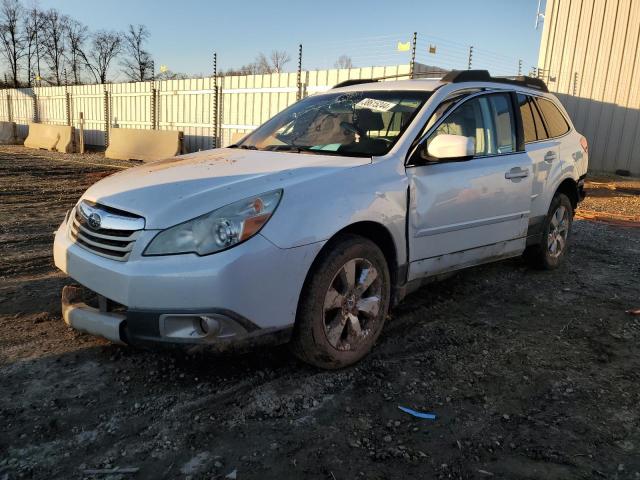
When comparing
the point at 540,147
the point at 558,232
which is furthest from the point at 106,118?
the point at 540,147

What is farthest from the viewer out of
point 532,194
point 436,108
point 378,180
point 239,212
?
point 532,194

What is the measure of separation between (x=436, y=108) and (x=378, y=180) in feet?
3.04

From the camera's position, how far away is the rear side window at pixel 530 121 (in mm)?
4542

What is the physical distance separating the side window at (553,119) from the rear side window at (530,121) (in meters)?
0.15

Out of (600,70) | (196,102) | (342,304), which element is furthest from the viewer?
(196,102)

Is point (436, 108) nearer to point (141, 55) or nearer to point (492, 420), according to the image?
point (492, 420)

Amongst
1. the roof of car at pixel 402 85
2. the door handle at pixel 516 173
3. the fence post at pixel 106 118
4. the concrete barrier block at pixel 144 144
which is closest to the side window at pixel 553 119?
the door handle at pixel 516 173

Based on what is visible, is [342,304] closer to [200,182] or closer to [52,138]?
[200,182]

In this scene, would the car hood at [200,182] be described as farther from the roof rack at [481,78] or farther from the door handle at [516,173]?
the door handle at [516,173]

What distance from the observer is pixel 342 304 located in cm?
297

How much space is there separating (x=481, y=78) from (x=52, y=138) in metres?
22.7

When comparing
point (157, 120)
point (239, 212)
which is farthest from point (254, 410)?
point (157, 120)

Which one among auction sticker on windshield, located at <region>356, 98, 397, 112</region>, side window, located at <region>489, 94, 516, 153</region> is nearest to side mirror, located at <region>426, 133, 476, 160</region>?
auction sticker on windshield, located at <region>356, 98, 397, 112</region>

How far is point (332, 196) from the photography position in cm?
284
